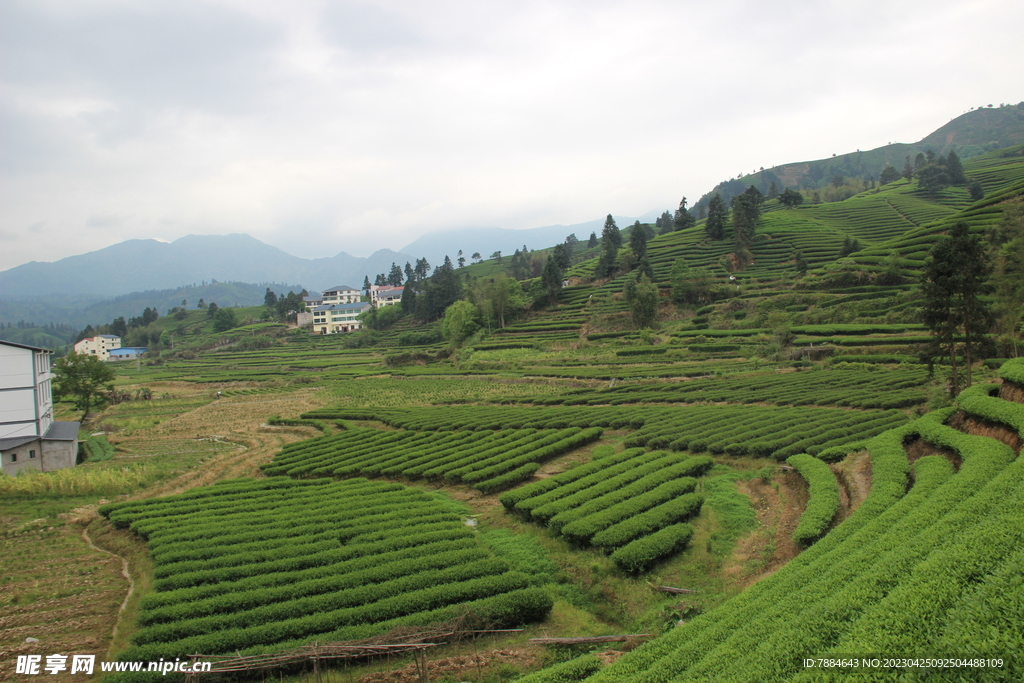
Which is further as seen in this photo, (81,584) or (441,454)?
(441,454)

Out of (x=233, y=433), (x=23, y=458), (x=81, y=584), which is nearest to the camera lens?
(x=81, y=584)

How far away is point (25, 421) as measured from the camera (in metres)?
35.0

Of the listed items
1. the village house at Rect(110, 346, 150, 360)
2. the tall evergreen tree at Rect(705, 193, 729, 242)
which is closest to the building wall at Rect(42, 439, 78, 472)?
the tall evergreen tree at Rect(705, 193, 729, 242)

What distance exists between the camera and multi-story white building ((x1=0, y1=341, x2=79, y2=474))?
34.2m

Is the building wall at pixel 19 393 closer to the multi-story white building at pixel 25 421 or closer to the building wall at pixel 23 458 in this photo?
the multi-story white building at pixel 25 421

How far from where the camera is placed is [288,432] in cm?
4400

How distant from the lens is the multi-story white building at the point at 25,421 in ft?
112

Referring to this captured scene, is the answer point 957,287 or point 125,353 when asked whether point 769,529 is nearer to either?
point 957,287

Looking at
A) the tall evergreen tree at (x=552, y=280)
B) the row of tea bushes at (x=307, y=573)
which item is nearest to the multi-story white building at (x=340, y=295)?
the tall evergreen tree at (x=552, y=280)

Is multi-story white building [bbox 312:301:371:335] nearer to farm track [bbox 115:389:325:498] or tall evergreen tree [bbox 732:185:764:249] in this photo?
farm track [bbox 115:389:325:498]

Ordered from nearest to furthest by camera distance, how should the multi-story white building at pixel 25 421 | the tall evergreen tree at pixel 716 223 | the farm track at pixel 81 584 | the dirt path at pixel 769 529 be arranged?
the farm track at pixel 81 584
the dirt path at pixel 769 529
the multi-story white building at pixel 25 421
the tall evergreen tree at pixel 716 223

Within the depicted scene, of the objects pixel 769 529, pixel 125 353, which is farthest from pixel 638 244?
pixel 125 353

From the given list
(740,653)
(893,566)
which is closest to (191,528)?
(740,653)

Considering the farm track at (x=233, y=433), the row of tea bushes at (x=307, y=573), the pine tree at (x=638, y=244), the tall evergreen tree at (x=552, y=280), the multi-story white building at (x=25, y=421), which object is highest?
the pine tree at (x=638, y=244)
